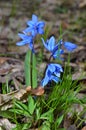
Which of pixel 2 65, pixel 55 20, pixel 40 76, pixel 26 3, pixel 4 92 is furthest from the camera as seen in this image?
pixel 26 3

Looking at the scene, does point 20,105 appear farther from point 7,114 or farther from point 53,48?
point 53,48

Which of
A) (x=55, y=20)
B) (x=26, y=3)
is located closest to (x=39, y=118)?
(x=55, y=20)

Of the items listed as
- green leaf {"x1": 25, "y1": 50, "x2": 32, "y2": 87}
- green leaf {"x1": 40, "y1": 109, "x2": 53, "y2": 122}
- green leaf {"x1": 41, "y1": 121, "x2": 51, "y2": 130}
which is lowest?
green leaf {"x1": 41, "y1": 121, "x2": 51, "y2": 130}

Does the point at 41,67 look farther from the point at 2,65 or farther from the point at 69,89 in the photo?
the point at 69,89

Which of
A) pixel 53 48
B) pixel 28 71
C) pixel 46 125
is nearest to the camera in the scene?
pixel 46 125

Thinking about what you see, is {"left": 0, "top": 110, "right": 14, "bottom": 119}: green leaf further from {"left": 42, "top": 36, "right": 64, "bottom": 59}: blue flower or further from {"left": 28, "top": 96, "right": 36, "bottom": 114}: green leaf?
{"left": 42, "top": 36, "right": 64, "bottom": 59}: blue flower

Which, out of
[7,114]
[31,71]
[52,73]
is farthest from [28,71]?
[7,114]

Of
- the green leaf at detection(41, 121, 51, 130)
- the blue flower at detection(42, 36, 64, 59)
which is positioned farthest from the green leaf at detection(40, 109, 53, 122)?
the blue flower at detection(42, 36, 64, 59)

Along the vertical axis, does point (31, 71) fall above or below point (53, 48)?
below

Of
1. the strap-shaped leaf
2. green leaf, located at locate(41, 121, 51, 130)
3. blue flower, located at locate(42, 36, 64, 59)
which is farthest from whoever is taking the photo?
the strap-shaped leaf

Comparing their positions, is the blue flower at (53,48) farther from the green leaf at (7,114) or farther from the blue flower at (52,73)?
the green leaf at (7,114)

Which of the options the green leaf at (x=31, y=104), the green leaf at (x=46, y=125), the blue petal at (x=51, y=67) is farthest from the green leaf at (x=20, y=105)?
the blue petal at (x=51, y=67)
